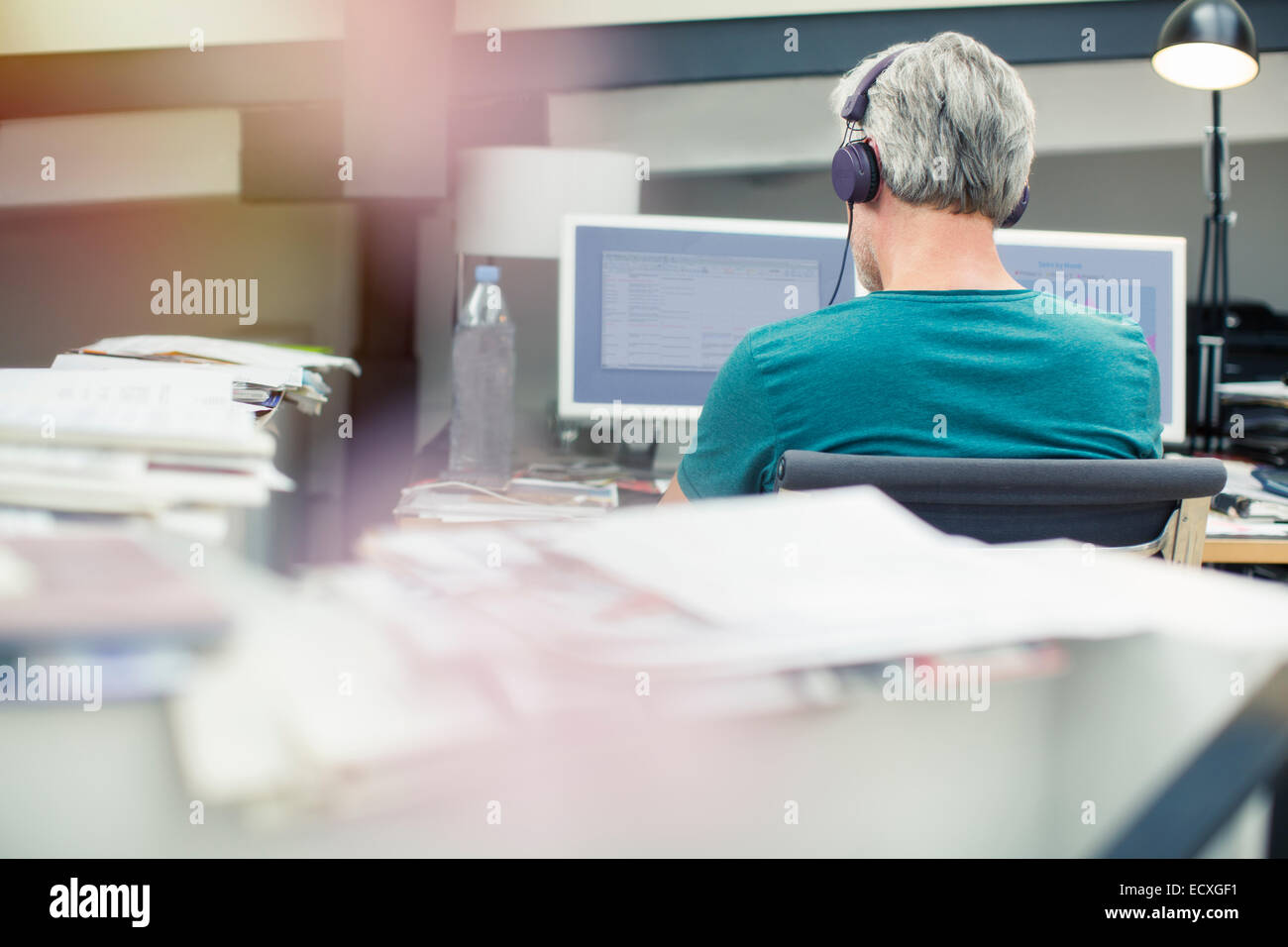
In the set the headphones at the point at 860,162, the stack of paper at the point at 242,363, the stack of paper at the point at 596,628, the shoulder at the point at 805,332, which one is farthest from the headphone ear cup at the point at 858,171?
the stack of paper at the point at 596,628

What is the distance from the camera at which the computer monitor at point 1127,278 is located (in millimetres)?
1703

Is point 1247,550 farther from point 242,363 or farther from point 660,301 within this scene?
point 242,363

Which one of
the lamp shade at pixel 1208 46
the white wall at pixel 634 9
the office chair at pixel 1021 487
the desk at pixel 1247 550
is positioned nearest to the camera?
the office chair at pixel 1021 487

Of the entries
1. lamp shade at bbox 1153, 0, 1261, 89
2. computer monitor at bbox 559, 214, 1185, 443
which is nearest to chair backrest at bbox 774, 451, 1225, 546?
computer monitor at bbox 559, 214, 1185, 443

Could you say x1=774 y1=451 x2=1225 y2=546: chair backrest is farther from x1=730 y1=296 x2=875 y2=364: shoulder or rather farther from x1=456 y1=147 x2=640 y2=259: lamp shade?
x1=456 y1=147 x2=640 y2=259: lamp shade

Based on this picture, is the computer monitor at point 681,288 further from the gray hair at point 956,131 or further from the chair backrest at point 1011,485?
the chair backrest at point 1011,485

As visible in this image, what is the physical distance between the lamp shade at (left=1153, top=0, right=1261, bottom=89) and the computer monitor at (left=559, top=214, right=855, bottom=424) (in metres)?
0.63

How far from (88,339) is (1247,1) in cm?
274

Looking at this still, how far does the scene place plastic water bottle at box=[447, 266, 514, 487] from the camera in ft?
5.52

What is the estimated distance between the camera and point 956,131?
103cm

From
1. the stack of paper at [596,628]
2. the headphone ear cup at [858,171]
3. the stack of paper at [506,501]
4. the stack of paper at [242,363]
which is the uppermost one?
the headphone ear cup at [858,171]

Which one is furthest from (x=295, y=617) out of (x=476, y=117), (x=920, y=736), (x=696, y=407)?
(x=476, y=117)

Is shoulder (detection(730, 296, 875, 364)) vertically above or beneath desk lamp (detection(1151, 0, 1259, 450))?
beneath
